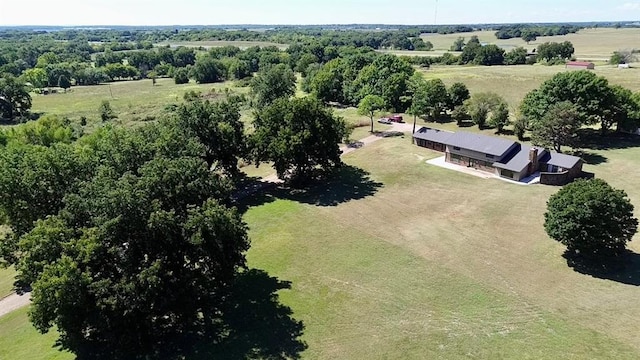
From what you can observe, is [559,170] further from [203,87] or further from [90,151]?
[203,87]

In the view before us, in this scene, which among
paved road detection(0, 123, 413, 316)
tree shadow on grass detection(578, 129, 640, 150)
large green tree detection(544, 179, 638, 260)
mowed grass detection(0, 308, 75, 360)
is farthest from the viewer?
tree shadow on grass detection(578, 129, 640, 150)

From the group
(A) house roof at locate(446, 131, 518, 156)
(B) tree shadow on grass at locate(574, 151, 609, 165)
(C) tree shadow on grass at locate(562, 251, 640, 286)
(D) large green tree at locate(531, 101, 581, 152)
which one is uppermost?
(D) large green tree at locate(531, 101, 581, 152)

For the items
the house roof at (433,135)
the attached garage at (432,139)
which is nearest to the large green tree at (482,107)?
the house roof at (433,135)

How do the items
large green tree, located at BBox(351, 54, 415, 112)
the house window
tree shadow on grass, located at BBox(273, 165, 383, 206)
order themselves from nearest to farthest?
1. tree shadow on grass, located at BBox(273, 165, 383, 206)
2. the house window
3. large green tree, located at BBox(351, 54, 415, 112)

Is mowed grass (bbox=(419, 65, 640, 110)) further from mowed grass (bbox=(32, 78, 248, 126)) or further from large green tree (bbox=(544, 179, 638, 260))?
mowed grass (bbox=(32, 78, 248, 126))

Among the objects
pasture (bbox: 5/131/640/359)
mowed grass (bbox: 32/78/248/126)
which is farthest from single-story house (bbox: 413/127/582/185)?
mowed grass (bbox: 32/78/248/126)

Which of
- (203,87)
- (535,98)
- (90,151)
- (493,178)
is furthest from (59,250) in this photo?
→ (203,87)

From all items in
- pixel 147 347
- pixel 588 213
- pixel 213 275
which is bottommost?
pixel 147 347
